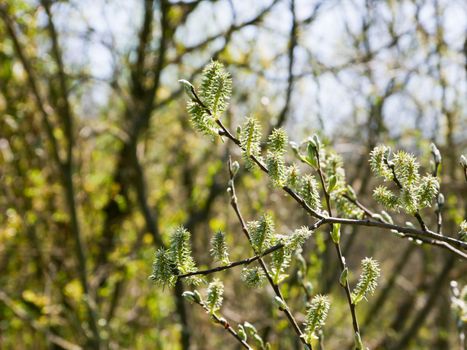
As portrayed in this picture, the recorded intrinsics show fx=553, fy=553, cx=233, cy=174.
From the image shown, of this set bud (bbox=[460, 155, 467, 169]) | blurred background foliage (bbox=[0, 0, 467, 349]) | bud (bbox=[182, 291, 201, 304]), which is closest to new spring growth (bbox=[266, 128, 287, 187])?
bud (bbox=[182, 291, 201, 304])

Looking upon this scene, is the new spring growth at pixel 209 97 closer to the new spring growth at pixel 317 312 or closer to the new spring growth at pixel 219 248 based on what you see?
the new spring growth at pixel 219 248

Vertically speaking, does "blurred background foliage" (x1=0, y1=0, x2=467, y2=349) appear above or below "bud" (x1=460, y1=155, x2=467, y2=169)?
above

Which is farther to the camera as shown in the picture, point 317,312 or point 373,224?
point 317,312

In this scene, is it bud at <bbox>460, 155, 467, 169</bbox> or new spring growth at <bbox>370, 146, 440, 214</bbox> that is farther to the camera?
bud at <bbox>460, 155, 467, 169</bbox>

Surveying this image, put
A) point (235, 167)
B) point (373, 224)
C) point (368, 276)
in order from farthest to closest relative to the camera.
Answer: point (235, 167)
point (368, 276)
point (373, 224)

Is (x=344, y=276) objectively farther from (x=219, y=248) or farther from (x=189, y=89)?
(x=189, y=89)

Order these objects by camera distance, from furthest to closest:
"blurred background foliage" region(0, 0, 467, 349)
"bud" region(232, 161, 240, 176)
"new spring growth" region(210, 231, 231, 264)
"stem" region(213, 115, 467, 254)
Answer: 1. "blurred background foliage" region(0, 0, 467, 349)
2. "bud" region(232, 161, 240, 176)
3. "new spring growth" region(210, 231, 231, 264)
4. "stem" region(213, 115, 467, 254)

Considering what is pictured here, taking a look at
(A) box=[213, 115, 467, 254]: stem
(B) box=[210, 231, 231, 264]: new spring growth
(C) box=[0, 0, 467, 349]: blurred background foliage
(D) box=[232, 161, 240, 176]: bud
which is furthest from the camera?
(C) box=[0, 0, 467, 349]: blurred background foliage

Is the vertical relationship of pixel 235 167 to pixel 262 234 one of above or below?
above

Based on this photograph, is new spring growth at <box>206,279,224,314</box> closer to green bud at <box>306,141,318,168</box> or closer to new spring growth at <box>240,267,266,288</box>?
new spring growth at <box>240,267,266,288</box>

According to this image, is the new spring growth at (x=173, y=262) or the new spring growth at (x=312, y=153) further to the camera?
the new spring growth at (x=312, y=153)

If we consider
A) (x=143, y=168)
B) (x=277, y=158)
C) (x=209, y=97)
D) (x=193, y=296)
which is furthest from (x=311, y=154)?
(x=143, y=168)

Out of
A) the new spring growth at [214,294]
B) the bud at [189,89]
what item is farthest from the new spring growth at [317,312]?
the bud at [189,89]

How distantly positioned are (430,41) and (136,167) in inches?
95.0
